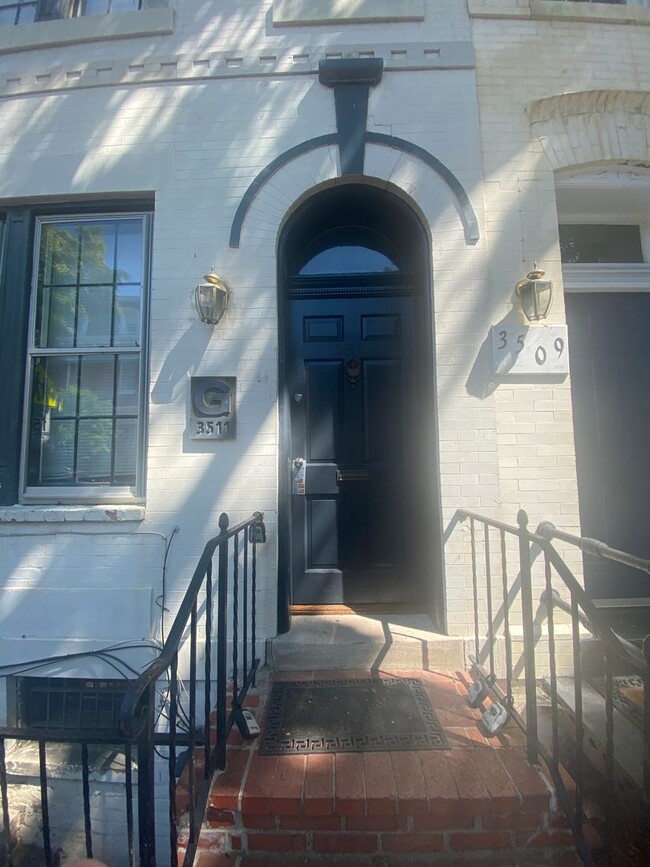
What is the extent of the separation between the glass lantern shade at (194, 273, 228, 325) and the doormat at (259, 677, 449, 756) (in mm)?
2335

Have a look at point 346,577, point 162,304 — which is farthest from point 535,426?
point 162,304

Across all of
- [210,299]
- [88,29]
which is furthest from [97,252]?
[88,29]

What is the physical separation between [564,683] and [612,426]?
70.4 inches

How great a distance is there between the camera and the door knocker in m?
3.31

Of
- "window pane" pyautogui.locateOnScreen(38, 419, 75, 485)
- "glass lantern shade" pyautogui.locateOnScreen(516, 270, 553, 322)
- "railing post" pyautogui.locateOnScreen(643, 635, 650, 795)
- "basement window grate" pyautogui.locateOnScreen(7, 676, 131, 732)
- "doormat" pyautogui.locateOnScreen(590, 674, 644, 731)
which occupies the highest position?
"glass lantern shade" pyautogui.locateOnScreen(516, 270, 553, 322)

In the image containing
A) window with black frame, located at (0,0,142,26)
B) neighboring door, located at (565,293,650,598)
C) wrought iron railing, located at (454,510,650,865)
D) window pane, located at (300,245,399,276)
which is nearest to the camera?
wrought iron railing, located at (454,510,650,865)

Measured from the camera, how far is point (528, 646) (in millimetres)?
2010

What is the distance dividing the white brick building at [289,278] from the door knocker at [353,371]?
46 millimetres

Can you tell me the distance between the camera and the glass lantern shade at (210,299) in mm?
2973

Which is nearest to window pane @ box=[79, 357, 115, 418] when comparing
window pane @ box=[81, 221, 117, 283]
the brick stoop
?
window pane @ box=[81, 221, 117, 283]

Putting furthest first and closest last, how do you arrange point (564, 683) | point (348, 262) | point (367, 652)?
point (348, 262) → point (367, 652) → point (564, 683)

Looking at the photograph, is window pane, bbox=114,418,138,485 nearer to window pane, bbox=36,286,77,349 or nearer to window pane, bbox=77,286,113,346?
window pane, bbox=77,286,113,346

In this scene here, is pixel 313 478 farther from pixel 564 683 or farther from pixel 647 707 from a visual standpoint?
pixel 647 707

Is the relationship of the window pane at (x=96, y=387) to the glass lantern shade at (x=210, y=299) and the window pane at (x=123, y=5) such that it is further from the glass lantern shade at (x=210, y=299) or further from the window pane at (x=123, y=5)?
the window pane at (x=123, y=5)
